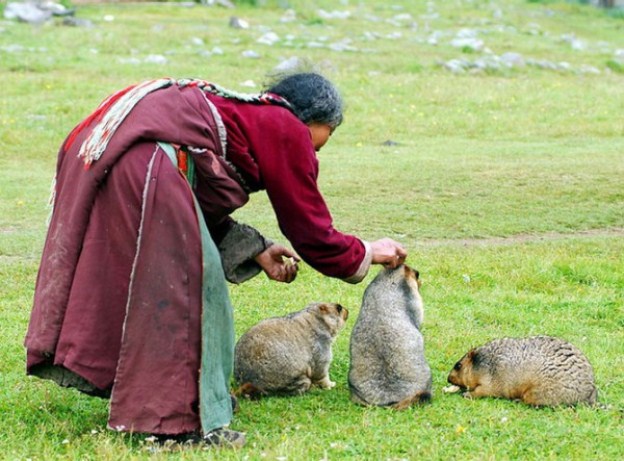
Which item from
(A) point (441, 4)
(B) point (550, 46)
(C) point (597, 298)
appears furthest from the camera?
(A) point (441, 4)

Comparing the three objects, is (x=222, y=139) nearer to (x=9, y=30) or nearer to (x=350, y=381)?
(x=350, y=381)

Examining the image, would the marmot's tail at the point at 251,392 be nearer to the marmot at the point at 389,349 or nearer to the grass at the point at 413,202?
the grass at the point at 413,202

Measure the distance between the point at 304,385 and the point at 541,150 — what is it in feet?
34.1

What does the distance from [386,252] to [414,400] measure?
0.83 metres

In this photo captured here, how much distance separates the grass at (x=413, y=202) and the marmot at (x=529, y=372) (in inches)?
3.8

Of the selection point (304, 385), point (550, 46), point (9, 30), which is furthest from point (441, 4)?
point (304, 385)

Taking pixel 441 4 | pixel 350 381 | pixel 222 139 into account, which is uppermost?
pixel 222 139

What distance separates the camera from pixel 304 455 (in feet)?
17.0

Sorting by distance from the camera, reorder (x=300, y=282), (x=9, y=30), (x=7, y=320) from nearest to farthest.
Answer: (x=7, y=320) < (x=300, y=282) < (x=9, y=30)

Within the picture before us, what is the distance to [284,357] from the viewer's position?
6375mm

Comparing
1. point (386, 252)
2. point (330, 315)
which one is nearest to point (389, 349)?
point (386, 252)

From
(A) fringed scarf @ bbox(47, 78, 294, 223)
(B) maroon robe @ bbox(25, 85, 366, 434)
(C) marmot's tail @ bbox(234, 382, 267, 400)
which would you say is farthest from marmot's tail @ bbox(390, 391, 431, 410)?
(A) fringed scarf @ bbox(47, 78, 294, 223)

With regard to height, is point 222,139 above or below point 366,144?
above

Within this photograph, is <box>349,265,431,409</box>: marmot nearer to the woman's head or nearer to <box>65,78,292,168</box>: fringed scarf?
the woman's head
